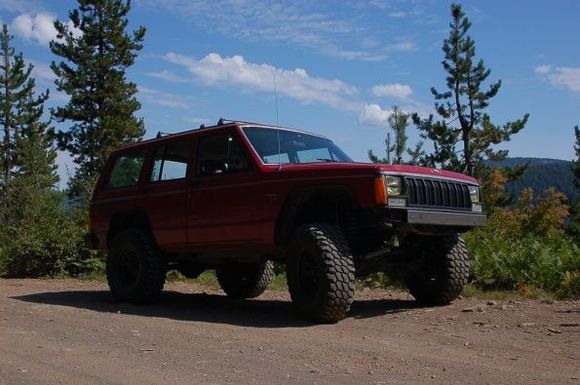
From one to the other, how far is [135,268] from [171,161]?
59.2 inches

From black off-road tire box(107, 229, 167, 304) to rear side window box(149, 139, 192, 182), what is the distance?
0.82 meters

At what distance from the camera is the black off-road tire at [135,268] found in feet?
28.8

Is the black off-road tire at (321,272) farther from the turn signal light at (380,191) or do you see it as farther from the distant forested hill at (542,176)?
the distant forested hill at (542,176)

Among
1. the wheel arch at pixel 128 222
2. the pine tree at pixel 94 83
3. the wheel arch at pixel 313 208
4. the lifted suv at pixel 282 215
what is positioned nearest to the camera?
the lifted suv at pixel 282 215

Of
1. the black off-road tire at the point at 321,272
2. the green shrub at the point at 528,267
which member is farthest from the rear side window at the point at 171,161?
the green shrub at the point at 528,267

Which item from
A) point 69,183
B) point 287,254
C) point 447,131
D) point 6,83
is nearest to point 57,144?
point 69,183

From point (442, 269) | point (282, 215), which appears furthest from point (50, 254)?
point (442, 269)

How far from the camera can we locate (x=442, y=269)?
7977mm

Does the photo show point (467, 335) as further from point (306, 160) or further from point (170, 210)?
point (170, 210)

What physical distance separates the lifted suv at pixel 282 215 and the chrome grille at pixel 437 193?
0.04 ft

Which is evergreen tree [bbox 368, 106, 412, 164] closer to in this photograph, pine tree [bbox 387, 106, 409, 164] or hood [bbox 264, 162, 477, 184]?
pine tree [bbox 387, 106, 409, 164]

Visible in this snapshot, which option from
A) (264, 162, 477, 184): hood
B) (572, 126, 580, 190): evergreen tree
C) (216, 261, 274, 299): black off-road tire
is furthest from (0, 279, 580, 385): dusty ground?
(572, 126, 580, 190): evergreen tree

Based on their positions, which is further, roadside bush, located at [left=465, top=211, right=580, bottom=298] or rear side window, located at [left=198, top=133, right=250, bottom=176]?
roadside bush, located at [left=465, top=211, right=580, bottom=298]

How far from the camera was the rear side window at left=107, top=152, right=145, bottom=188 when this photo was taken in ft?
30.7
